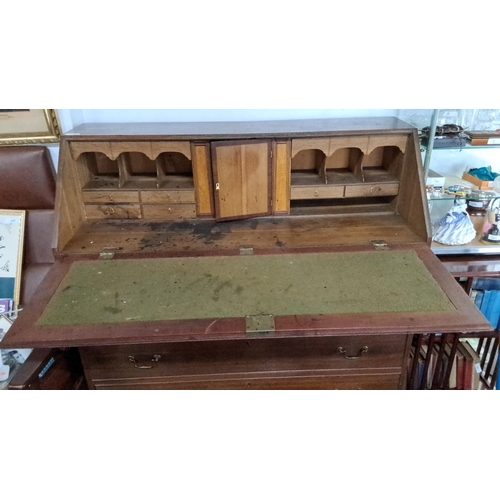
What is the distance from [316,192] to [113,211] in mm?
870

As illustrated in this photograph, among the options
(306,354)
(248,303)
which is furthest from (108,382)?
(306,354)

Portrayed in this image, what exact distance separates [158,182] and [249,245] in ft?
1.60

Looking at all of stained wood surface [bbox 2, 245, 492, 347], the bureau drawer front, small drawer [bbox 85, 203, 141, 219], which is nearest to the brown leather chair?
small drawer [bbox 85, 203, 141, 219]

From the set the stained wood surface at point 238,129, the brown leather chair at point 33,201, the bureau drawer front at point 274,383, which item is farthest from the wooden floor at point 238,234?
the bureau drawer front at point 274,383

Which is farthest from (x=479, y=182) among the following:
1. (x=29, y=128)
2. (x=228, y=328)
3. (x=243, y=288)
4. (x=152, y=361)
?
(x=29, y=128)

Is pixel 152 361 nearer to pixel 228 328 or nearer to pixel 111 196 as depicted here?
pixel 228 328

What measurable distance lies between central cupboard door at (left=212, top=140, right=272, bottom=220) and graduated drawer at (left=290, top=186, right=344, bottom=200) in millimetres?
112

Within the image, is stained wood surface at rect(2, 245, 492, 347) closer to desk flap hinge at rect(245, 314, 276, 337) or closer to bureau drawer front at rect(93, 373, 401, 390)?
desk flap hinge at rect(245, 314, 276, 337)

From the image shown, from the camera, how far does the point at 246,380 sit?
1.43m

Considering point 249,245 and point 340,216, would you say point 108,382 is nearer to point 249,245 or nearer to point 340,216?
point 249,245

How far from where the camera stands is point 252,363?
1.40m

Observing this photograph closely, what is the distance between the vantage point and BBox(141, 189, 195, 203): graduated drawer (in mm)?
1677

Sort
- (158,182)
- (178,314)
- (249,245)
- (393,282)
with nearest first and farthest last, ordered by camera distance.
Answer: (178,314) < (393,282) < (249,245) < (158,182)

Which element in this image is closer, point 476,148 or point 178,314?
point 178,314
